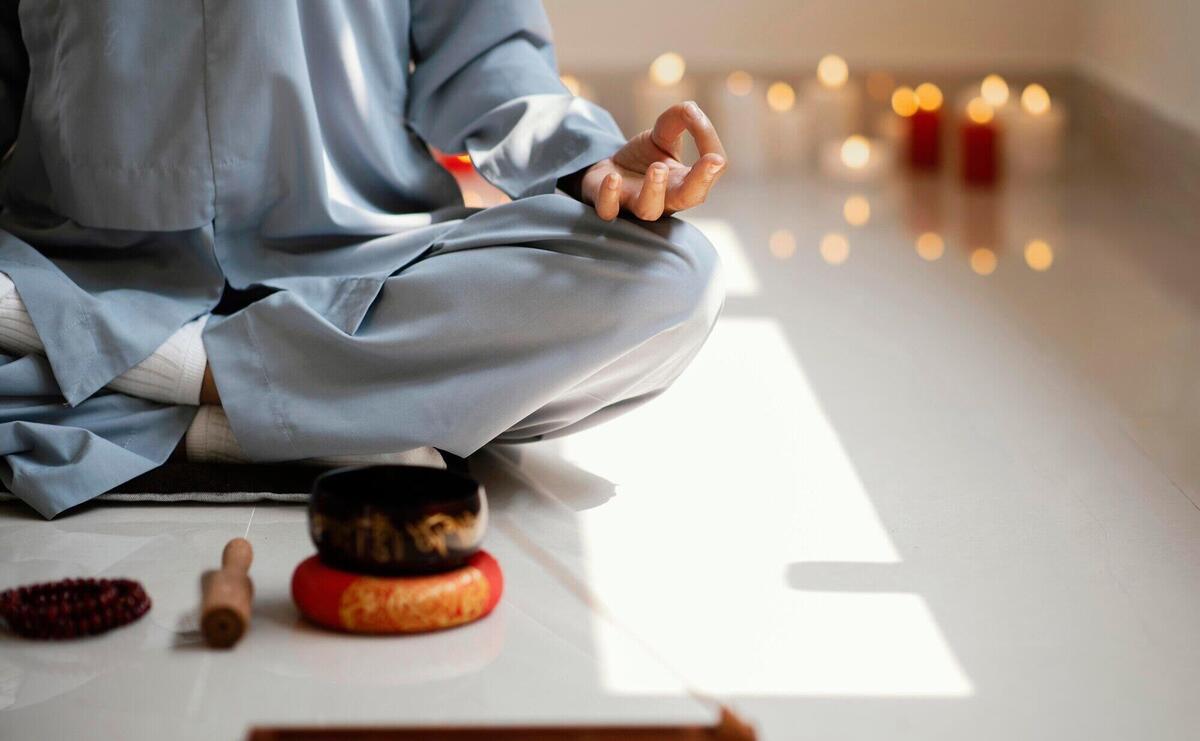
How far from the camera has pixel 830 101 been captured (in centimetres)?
370

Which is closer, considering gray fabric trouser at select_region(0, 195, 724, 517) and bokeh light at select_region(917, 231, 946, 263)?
gray fabric trouser at select_region(0, 195, 724, 517)

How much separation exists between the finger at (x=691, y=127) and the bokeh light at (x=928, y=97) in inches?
88.0

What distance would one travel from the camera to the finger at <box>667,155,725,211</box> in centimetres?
148

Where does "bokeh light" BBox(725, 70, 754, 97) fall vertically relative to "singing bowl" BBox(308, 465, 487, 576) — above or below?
below

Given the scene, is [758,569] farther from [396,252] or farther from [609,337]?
[396,252]

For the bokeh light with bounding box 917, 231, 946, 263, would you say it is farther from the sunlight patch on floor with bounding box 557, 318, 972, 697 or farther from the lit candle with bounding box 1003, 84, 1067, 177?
the sunlight patch on floor with bounding box 557, 318, 972, 697

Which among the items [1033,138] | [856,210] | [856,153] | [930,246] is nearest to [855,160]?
[856,153]

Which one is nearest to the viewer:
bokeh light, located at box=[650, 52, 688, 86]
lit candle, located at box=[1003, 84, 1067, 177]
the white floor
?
the white floor

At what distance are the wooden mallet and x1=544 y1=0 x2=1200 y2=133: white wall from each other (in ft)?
8.44

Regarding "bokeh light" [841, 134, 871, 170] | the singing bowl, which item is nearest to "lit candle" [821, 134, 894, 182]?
"bokeh light" [841, 134, 871, 170]

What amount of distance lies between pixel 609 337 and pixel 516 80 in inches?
15.0

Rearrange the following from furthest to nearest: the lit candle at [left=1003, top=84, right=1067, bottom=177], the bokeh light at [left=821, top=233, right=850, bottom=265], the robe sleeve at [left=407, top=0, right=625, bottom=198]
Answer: the lit candle at [left=1003, top=84, right=1067, bottom=177] < the bokeh light at [left=821, top=233, right=850, bottom=265] < the robe sleeve at [left=407, top=0, right=625, bottom=198]

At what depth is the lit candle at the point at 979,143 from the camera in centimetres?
351

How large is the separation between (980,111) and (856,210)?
46cm
